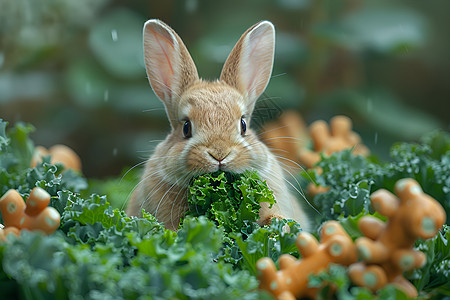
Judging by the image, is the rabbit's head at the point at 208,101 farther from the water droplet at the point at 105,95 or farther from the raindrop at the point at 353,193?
the water droplet at the point at 105,95

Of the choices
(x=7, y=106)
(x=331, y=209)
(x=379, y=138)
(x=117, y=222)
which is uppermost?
(x=117, y=222)

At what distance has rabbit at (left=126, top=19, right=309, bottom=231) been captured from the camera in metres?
1.21

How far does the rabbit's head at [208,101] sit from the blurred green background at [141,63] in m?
0.95

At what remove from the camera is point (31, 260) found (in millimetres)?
847

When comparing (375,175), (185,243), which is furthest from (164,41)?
(375,175)

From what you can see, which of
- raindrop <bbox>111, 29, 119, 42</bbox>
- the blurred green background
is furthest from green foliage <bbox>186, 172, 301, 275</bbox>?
raindrop <bbox>111, 29, 119, 42</bbox>

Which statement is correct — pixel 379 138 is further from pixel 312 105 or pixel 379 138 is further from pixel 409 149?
pixel 409 149

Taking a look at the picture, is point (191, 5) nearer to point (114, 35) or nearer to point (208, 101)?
point (114, 35)

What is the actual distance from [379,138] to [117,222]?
6.98 ft

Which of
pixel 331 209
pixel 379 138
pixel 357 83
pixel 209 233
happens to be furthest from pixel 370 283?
pixel 357 83

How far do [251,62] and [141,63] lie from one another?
1118 millimetres

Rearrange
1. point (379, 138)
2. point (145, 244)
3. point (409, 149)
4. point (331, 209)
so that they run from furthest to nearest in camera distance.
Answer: point (379, 138)
point (409, 149)
point (331, 209)
point (145, 244)

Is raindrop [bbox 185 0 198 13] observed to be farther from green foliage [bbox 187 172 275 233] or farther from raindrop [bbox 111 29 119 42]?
green foliage [bbox 187 172 275 233]

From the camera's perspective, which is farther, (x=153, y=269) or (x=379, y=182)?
(x=379, y=182)
